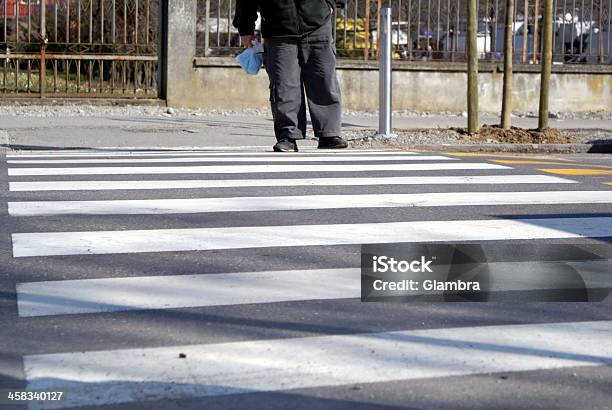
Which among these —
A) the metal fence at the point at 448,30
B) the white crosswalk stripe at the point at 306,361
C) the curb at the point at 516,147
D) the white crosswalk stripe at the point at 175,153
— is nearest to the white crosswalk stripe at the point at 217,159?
the white crosswalk stripe at the point at 175,153

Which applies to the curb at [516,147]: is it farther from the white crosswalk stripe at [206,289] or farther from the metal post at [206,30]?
the white crosswalk stripe at [206,289]

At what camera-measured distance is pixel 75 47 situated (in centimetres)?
1652

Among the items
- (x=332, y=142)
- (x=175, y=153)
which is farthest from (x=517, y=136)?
(x=175, y=153)

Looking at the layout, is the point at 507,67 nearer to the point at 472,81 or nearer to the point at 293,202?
the point at 472,81

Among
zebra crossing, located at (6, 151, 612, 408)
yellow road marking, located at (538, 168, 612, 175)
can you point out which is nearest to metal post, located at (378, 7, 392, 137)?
zebra crossing, located at (6, 151, 612, 408)

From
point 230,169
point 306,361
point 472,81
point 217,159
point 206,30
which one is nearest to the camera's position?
point 306,361

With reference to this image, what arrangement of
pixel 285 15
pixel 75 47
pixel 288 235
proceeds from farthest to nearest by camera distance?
pixel 75 47 → pixel 285 15 → pixel 288 235

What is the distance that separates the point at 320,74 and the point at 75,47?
23.0 feet

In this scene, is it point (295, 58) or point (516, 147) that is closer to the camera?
point (295, 58)

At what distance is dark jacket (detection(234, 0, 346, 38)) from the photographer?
10.3 meters

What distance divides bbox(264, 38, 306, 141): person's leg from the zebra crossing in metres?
0.33

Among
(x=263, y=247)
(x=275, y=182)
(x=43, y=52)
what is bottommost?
(x=263, y=247)

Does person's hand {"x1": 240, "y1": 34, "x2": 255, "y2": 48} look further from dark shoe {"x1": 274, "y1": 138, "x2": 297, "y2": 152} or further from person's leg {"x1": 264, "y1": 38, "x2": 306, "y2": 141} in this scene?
dark shoe {"x1": 274, "y1": 138, "x2": 297, "y2": 152}

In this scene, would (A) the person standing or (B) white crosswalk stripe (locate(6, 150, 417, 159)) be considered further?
(A) the person standing
